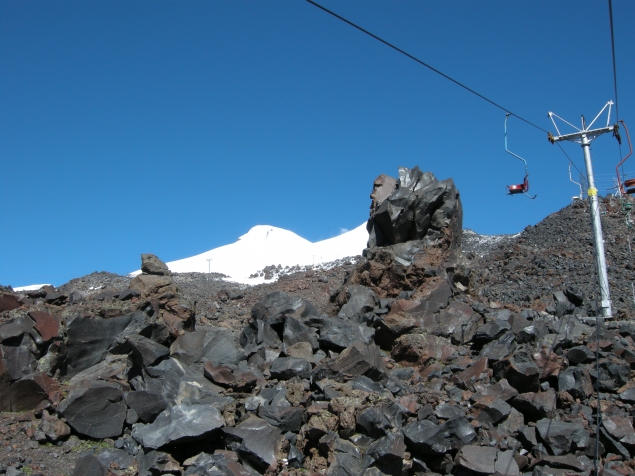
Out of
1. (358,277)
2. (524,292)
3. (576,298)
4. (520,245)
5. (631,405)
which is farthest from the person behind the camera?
(520,245)

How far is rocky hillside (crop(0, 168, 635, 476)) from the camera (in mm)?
10484

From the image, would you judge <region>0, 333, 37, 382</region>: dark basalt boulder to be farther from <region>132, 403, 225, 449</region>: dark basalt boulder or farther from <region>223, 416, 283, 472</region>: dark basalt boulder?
<region>223, 416, 283, 472</region>: dark basalt boulder

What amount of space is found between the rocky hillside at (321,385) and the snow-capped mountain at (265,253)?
18905mm

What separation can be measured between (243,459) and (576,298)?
11638 mm

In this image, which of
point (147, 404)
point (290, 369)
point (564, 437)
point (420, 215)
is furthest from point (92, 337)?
point (420, 215)

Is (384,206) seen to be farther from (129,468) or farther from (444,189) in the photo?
(129,468)

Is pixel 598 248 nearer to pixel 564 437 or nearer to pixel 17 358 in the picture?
pixel 564 437

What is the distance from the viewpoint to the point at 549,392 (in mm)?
11852

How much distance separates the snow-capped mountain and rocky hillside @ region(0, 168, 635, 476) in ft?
62.0

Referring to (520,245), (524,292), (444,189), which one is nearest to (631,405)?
(444,189)

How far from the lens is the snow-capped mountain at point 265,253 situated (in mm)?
39062

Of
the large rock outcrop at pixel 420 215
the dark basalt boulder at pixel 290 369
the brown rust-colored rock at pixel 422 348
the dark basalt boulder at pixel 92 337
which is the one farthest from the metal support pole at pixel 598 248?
the dark basalt boulder at pixel 92 337

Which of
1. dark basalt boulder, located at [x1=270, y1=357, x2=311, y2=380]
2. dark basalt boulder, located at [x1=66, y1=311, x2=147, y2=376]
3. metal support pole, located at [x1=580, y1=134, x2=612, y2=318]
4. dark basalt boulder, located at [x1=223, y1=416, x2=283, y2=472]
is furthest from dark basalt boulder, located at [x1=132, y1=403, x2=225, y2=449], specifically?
metal support pole, located at [x1=580, y1=134, x2=612, y2=318]

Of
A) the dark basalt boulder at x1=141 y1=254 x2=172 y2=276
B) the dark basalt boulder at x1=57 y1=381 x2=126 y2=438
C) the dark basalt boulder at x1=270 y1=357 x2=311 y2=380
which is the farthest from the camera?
the dark basalt boulder at x1=141 y1=254 x2=172 y2=276
